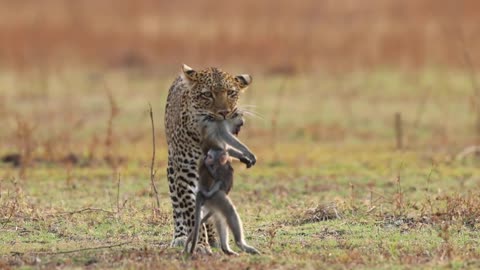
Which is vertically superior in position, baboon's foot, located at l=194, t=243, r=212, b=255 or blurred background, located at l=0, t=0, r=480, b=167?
blurred background, located at l=0, t=0, r=480, b=167

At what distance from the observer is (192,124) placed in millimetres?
9016

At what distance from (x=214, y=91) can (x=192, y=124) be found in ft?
1.15

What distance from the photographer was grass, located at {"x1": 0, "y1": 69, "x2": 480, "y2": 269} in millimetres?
8852

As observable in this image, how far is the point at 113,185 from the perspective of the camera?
Answer: 43.1 ft

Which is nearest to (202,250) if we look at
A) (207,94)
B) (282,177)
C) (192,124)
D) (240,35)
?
(192,124)

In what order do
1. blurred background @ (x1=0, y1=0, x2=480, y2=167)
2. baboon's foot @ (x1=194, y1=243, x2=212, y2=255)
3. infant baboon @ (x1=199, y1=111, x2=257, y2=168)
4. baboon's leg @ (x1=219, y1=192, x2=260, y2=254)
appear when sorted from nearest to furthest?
baboon's leg @ (x1=219, y1=192, x2=260, y2=254) < infant baboon @ (x1=199, y1=111, x2=257, y2=168) < baboon's foot @ (x1=194, y1=243, x2=212, y2=255) < blurred background @ (x1=0, y1=0, x2=480, y2=167)

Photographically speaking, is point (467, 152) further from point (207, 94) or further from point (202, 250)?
point (202, 250)

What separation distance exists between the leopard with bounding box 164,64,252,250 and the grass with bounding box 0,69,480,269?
332mm

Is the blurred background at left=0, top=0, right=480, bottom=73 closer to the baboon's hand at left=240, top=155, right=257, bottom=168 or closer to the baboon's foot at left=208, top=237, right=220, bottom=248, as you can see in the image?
the baboon's foot at left=208, top=237, right=220, bottom=248

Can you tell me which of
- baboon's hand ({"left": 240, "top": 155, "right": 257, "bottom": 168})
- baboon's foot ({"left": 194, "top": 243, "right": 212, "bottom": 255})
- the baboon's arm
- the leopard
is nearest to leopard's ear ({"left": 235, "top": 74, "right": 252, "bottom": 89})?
the leopard

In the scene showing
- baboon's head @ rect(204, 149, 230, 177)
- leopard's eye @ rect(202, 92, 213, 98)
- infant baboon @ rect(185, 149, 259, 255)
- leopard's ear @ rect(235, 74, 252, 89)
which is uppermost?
leopard's ear @ rect(235, 74, 252, 89)

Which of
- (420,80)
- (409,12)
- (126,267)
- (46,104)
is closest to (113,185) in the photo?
(126,267)

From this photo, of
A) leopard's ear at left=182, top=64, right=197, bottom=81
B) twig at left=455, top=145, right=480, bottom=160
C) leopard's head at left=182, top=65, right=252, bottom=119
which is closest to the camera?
leopard's head at left=182, top=65, right=252, bottom=119

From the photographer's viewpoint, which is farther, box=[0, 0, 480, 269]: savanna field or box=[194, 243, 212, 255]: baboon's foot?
box=[0, 0, 480, 269]: savanna field
